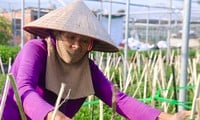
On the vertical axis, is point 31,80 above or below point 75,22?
below

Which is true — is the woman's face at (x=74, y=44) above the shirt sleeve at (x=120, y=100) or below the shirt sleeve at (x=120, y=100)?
above

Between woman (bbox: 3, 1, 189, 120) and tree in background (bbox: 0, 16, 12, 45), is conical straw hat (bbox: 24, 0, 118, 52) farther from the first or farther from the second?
tree in background (bbox: 0, 16, 12, 45)

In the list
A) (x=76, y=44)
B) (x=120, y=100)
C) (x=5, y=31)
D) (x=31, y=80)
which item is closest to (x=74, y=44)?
(x=76, y=44)

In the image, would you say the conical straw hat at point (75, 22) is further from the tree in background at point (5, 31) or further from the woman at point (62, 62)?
the tree in background at point (5, 31)

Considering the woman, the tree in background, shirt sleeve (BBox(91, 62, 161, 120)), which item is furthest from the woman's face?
the tree in background

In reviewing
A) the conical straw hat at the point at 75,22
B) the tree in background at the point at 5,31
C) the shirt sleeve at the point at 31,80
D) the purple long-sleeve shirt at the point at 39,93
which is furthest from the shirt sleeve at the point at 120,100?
the tree in background at the point at 5,31

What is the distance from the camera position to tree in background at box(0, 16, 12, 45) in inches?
499

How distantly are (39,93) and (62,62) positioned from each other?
12cm

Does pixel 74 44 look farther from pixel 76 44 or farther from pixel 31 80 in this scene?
pixel 31 80

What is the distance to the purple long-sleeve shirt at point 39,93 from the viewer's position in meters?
1.23

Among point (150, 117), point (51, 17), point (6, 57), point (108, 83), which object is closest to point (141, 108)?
point (150, 117)

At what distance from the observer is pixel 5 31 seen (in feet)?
42.8

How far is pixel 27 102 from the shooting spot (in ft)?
4.06

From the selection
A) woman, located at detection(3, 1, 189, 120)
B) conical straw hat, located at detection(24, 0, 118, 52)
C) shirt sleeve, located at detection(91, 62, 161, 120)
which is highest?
conical straw hat, located at detection(24, 0, 118, 52)
